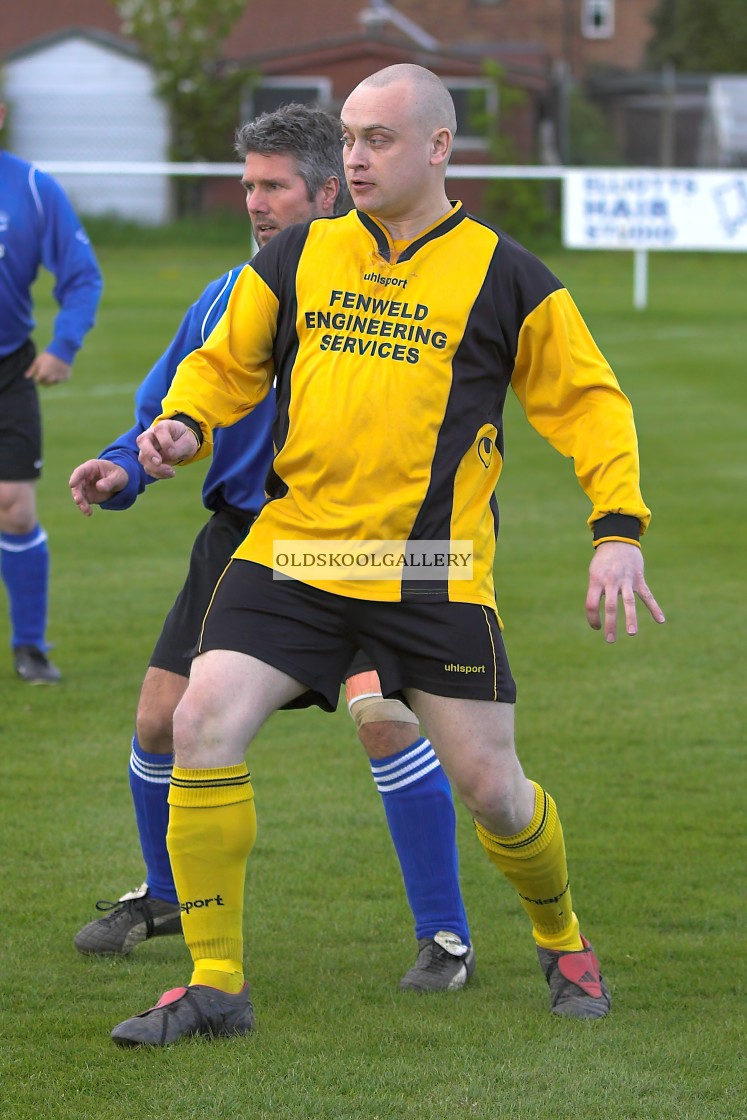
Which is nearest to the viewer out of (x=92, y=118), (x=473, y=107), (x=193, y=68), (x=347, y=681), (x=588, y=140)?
(x=347, y=681)

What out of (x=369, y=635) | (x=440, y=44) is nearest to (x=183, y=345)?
(x=369, y=635)

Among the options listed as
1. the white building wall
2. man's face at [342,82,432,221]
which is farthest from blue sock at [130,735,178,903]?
the white building wall

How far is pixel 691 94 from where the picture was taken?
1794 inches

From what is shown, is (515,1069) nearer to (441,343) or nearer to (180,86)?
(441,343)

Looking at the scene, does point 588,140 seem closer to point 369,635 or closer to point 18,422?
point 18,422

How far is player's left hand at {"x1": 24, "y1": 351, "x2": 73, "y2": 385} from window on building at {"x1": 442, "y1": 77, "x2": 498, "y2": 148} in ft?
90.8

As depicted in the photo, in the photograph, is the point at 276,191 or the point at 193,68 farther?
the point at 193,68

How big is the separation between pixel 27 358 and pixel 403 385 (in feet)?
13.0

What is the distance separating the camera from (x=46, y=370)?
7.05 meters

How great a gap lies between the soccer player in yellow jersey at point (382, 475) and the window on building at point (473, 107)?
1216 inches

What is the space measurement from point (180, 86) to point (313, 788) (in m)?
29.4

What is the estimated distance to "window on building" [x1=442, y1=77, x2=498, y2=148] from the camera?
33906 mm

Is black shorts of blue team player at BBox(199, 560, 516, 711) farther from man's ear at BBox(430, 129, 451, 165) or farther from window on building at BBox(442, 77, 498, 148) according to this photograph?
window on building at BBox(442, 77, 498, 148)

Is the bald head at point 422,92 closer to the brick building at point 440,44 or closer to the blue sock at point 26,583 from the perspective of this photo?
the blue sock at point 26,583
